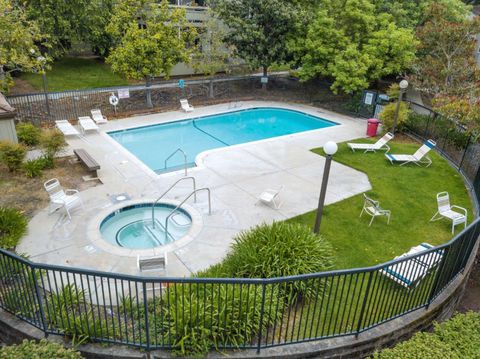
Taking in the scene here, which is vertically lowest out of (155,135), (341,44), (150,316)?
(155,135)

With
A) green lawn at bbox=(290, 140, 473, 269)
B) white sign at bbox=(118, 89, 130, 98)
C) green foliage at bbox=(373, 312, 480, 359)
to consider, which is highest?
green foliage at bbox=(373, 312, 480, 359)

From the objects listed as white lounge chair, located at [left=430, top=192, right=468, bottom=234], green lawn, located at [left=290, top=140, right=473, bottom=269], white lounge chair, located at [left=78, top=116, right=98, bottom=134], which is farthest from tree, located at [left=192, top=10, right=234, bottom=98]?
white lounge chair, located at [left=430, top=192, right=468, bottom=234]

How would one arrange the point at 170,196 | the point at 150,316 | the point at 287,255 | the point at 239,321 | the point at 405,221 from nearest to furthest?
1. the point at 239,321
2. the point at 150,316
3. the point at 287,255
4. the point at 405,221
5. the point at 170,196

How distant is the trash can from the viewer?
632 inches

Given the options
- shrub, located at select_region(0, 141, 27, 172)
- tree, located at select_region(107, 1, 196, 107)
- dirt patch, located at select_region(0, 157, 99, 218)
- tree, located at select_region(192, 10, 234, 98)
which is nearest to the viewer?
dirt patch, located at select_region(0, 157, 99, 218)

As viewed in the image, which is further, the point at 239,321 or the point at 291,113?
the point at 291,113

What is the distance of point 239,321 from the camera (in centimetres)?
559

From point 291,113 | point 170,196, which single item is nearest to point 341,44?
point 291,113

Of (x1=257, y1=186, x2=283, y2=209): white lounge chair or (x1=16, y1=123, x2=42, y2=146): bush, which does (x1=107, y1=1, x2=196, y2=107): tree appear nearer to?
(x1=16, y1=123, x2=42, y2=146): bush

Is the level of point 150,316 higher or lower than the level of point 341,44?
lower

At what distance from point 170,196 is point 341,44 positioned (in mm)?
13322

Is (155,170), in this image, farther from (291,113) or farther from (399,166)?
(291,113)

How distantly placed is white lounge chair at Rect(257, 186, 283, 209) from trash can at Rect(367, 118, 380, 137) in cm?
761

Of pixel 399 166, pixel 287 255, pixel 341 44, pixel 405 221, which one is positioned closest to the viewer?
pixel 287 255
